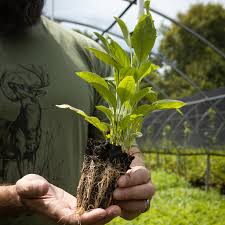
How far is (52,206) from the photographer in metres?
1.23

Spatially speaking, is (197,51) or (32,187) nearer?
(32,187)

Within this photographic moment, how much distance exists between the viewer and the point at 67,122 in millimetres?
1668

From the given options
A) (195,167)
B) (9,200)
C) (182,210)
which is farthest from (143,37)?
(195,167)

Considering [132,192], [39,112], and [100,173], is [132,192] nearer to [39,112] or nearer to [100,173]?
[100,173]

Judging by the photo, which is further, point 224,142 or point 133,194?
point 224,142

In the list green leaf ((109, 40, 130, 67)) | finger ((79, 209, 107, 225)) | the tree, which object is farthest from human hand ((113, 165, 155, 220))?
the tree

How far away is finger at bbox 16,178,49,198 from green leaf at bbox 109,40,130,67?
1.43 ft

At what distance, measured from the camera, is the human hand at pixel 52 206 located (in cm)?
119

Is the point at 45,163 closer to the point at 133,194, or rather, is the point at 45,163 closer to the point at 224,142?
the point at 133,194

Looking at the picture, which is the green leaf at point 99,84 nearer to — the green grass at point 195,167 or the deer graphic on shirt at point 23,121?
the deer graphic on shirt at point 23,121

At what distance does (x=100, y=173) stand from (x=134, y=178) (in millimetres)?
110

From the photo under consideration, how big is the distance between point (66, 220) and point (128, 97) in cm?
40

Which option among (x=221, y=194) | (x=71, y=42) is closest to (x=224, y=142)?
(x=221, y=194)

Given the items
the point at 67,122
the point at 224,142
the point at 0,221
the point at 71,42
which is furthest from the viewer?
the point at 224,142
